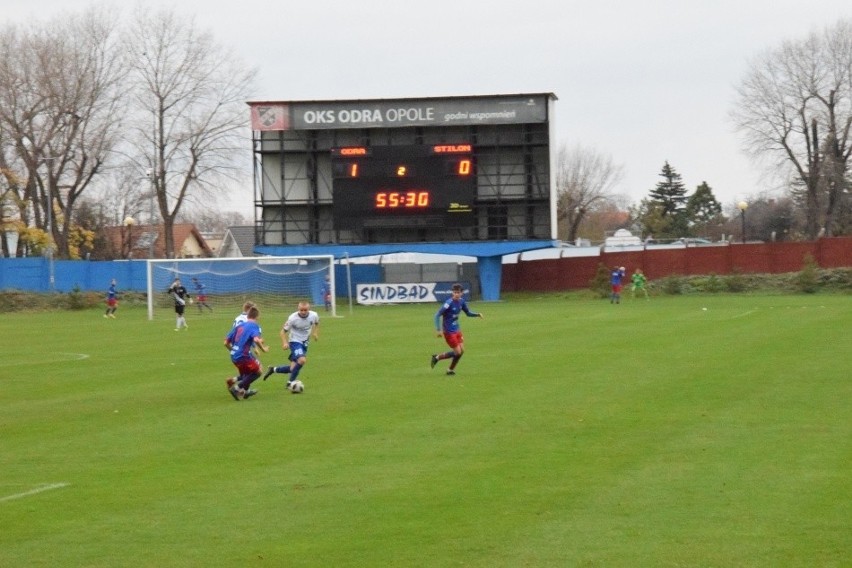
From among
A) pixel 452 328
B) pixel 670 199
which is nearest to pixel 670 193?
pixel 670 199

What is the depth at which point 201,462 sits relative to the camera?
1336 cm

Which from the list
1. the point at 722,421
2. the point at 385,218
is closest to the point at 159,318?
the point at 385,218

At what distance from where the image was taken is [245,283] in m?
58.3

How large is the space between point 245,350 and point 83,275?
182 ft

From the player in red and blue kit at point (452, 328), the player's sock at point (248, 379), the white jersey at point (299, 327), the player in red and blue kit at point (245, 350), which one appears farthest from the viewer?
the player in red and blue kit at point (452, 328)

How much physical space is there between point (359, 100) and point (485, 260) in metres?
10.2

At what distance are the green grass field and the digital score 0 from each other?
105ft

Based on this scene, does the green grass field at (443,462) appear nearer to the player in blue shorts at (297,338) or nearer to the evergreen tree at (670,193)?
the player in blue shorts at (297,338)

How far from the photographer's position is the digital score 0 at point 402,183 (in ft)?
193

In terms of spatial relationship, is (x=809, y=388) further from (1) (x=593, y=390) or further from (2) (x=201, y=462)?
(2) (x=201, y=462)

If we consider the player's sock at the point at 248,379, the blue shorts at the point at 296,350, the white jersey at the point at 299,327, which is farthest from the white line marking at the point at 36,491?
the white jersey at the point at 299,327

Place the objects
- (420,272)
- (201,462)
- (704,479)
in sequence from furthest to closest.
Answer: (420,272)
(201,462)
(704,479)

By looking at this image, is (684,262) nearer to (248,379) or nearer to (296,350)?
(296,350)

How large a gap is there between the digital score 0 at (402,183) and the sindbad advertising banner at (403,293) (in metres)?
6.31
